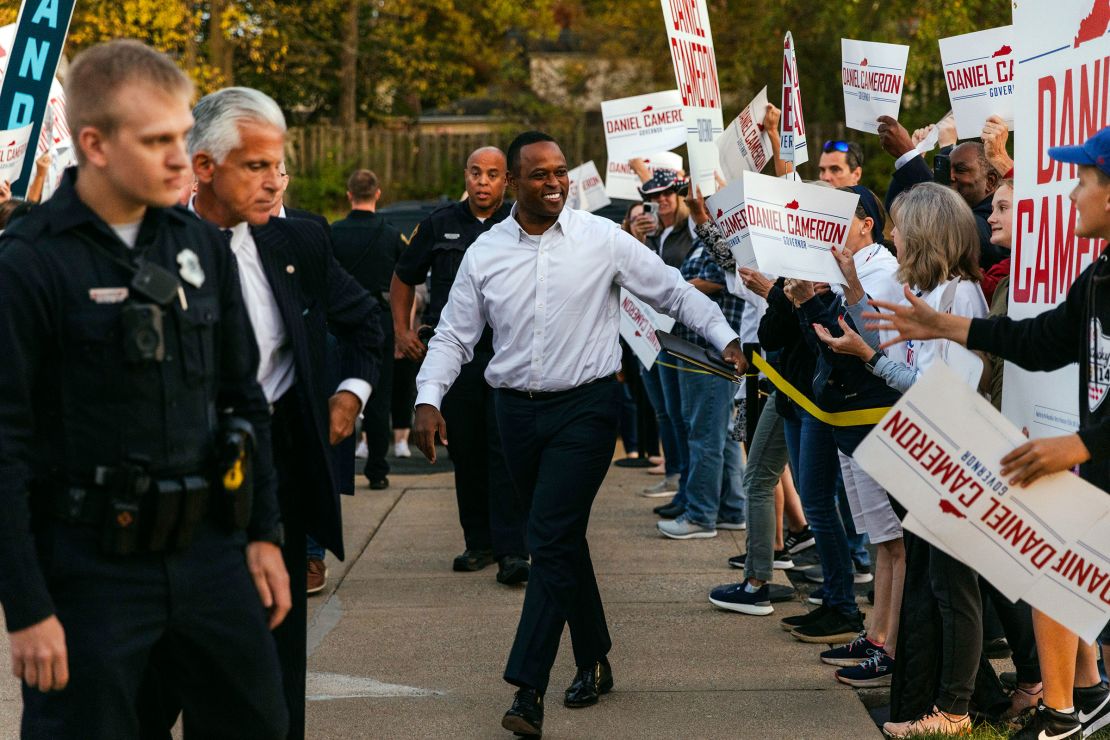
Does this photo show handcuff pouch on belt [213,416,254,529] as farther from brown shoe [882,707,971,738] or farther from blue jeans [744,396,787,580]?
blue jeans [744,396,787,580]

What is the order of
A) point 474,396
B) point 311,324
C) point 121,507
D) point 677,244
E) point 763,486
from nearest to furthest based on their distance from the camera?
point 121,507, point 311,324, point 763,486, point 474,396, point 677,244

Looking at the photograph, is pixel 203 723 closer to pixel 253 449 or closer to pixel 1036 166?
pixel 253 449

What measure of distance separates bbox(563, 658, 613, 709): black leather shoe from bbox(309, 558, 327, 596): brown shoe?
7.07 feet

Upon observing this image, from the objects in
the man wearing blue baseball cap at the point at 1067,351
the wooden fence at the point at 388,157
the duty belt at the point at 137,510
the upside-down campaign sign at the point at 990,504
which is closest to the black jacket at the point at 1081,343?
the man wearing blue baseball cap at the point at 1067,351

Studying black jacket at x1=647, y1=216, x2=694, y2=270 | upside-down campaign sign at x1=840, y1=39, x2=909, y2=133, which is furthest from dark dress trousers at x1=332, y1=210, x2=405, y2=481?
upside-down campaign sign at x1=840, y1=39, x2=909, y2=133

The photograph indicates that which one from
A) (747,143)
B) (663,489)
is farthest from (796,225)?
(663,489)

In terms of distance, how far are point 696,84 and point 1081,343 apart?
389 centimetres

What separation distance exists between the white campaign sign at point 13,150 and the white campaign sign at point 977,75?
430cm

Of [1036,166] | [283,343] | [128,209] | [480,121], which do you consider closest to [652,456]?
[1036,166]

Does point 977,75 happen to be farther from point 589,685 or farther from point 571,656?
point 589,685

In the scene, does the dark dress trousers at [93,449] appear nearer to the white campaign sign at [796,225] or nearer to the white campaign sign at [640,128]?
the white campaign sign at [796,225]

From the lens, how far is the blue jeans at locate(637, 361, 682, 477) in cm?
970

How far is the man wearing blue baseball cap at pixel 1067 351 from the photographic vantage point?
12.4 feet

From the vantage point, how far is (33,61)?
20.2 feet
